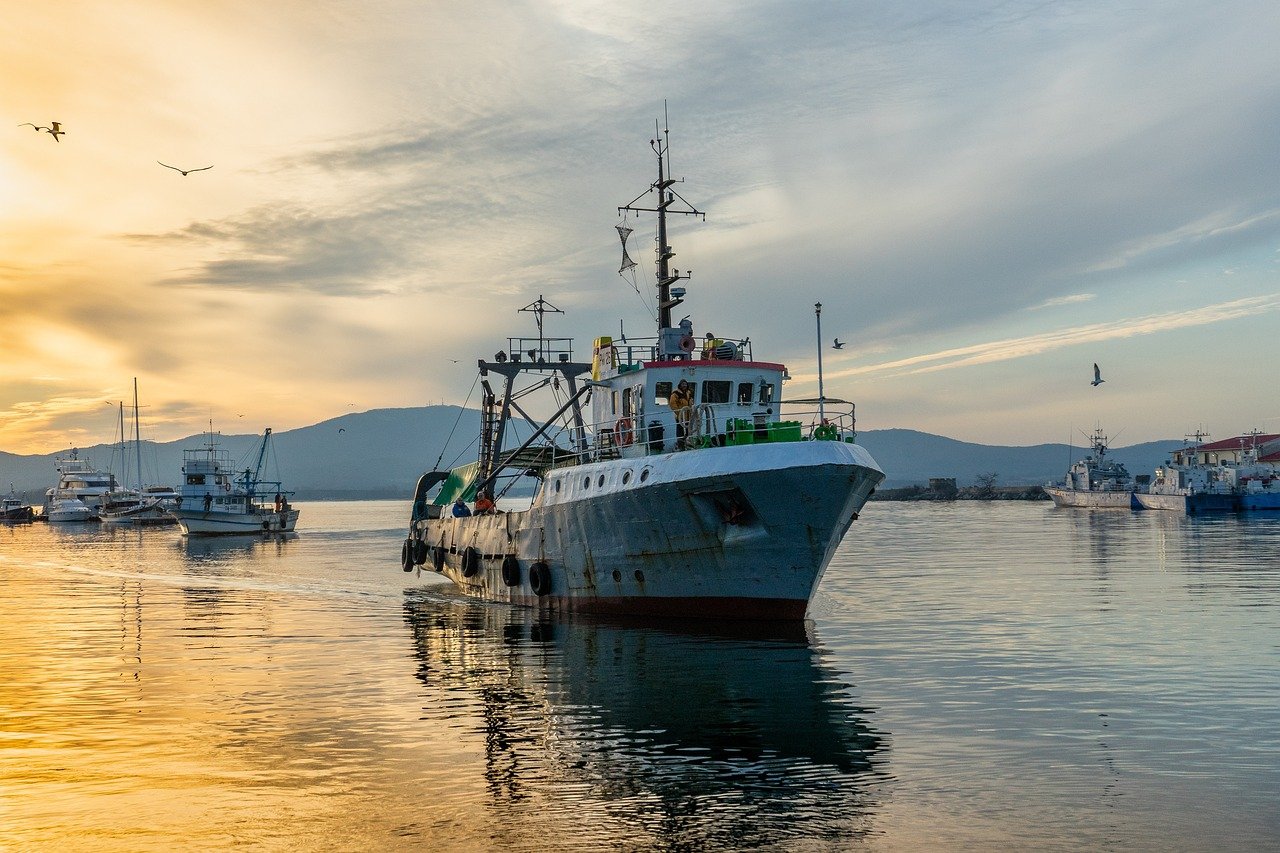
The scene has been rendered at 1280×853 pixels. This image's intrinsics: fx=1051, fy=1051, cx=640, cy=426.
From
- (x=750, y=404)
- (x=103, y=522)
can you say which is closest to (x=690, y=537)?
(x=750, y=404)

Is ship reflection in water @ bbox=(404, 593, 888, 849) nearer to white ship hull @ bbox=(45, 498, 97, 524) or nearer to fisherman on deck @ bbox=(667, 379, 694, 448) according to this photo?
fisherman on deck @ bbox=(667, 379, 694, 448)

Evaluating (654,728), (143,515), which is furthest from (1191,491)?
(143,515)

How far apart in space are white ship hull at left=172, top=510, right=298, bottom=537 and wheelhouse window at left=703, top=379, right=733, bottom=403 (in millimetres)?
76430

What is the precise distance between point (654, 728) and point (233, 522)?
91748mm

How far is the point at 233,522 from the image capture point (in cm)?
10006

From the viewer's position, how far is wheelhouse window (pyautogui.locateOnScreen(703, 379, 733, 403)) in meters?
31.2

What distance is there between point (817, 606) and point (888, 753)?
19153 mm

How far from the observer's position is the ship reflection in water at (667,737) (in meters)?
12.1

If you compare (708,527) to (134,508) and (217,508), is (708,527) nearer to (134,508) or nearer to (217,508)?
(217,508)

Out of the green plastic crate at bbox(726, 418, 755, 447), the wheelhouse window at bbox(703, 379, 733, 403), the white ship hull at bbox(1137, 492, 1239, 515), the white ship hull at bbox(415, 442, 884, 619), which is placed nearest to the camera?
the white ship hull at bbox(415, 442, 884, 619)

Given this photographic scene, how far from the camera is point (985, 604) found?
112ft

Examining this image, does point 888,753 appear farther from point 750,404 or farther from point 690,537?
point 750,404

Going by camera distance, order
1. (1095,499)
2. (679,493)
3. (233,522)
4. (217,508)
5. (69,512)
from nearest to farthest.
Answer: (679,493) < (217,508) < (233,522) < (1095,499) < (69,512)

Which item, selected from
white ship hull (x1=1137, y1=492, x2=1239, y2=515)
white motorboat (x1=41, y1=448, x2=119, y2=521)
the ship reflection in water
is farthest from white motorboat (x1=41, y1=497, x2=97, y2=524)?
white ship hull (x1=1137, y1=492, x2=1239, y2=515)
